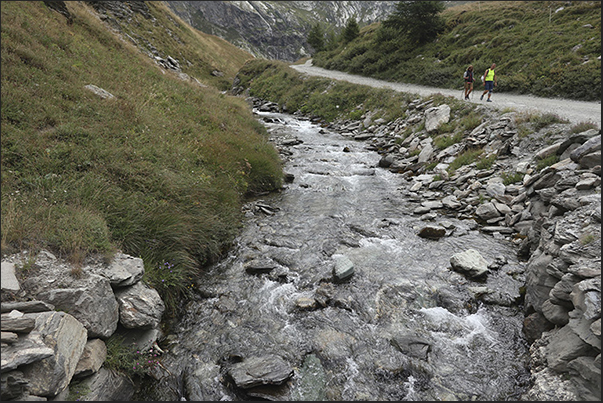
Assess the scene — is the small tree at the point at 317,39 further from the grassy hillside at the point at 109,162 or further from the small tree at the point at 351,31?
the grassy hillside at the point at 109,162

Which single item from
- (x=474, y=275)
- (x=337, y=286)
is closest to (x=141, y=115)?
(x=337, y=286)

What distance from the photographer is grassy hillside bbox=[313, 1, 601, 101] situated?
20.2m

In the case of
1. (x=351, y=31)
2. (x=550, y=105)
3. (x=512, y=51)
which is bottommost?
(x=550, y=105)

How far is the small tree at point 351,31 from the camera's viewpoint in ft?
179

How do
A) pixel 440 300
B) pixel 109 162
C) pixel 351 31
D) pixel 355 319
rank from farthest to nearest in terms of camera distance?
pixel 351 31 → pixel 109 162 → pixel 440 300 → pixel 355 319

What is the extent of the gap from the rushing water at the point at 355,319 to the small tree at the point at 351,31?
5509cm

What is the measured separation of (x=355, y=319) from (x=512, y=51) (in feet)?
102

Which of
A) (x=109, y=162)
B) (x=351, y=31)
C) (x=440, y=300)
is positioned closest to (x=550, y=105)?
(x=440, y=300)

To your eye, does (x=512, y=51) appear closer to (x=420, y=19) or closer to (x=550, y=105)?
(x=550, y=105)

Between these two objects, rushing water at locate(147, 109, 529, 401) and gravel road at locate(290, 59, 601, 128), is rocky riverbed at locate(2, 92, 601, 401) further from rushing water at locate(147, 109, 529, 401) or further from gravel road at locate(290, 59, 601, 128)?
gravel road at locate(290, 59, 601, 128)

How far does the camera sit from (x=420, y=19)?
35.7 meters

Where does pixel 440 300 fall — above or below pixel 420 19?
below

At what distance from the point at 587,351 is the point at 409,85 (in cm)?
3044

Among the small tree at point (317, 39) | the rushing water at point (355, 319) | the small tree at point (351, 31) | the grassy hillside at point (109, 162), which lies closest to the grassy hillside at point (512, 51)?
the small tree at point (351, 31)
